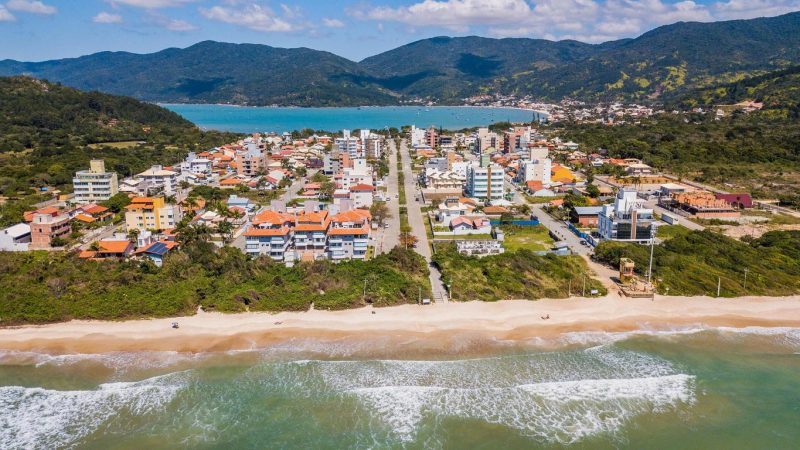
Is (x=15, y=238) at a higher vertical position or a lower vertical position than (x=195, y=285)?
higher

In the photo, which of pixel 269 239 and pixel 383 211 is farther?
pixel 383 211

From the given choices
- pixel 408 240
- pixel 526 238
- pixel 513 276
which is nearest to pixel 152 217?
pixel 408 240

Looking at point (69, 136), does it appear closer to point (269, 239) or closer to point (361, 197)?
point (361, 197)

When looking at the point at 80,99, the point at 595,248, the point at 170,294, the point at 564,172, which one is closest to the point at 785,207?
the point at 564,172

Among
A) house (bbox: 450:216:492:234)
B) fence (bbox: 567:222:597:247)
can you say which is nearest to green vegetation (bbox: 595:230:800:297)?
fence (bbox: 567:222:597:247)

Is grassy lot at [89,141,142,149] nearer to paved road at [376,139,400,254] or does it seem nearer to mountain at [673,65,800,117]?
paved road at [376,139,400,254]

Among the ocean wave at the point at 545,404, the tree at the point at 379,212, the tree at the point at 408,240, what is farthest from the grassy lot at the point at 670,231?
the tree at the point at 379,212
